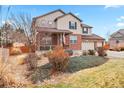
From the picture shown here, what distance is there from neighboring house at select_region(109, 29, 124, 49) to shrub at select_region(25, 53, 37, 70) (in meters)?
1.31

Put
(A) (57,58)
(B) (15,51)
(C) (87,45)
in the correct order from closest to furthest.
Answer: (B) (15,51), (A) (57,58), (C) (87,45)

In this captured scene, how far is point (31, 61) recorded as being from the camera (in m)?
4.33

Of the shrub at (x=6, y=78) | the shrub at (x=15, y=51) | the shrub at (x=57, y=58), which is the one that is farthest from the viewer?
the shrub at (x=57, y=58)

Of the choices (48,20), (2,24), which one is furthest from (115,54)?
(2,24)

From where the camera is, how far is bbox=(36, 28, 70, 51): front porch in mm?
4320

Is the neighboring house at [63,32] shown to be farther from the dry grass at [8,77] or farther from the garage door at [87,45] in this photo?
the dry grass at [8,77]

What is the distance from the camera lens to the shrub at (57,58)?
4.34 meters

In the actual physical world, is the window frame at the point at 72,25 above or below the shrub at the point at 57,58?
above

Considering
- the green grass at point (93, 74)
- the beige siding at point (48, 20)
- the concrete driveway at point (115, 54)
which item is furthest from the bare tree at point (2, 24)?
the concrete driveway at point (115, 54)

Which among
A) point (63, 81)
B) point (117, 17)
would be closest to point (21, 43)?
point (63, 81)

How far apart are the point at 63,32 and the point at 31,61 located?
2.37ft

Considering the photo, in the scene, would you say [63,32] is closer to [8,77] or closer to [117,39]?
[117,39]

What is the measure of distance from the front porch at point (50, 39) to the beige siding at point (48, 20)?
3.5 inches

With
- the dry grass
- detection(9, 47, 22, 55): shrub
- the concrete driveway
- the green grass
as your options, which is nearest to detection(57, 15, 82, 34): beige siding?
the green grass
